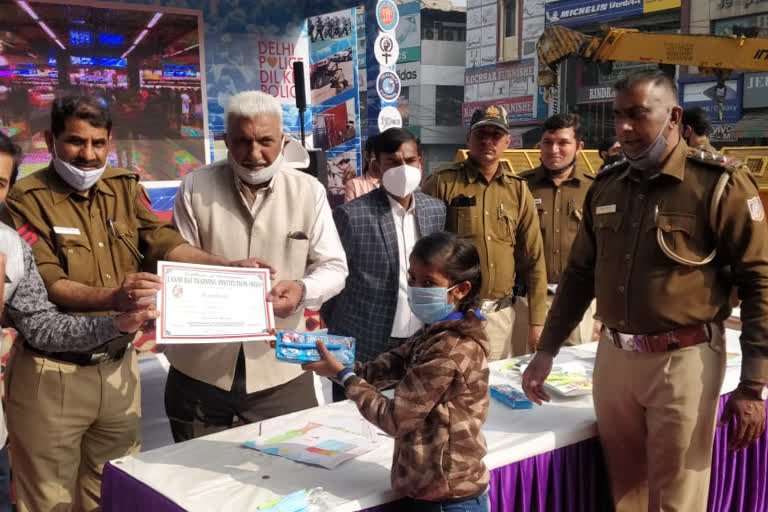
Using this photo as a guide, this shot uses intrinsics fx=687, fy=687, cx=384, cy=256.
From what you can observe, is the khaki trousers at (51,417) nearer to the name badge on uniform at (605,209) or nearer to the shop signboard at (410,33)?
the name badge on uniform at (605,209)

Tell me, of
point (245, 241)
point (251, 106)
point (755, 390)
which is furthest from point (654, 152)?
point (245, 241)

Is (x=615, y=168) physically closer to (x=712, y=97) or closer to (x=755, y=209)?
(x=755, y=209)

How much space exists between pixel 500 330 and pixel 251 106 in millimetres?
2153

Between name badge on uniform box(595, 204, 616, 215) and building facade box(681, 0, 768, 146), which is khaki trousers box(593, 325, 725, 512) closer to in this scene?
name badge on uniform box(595, 204, 616, 215)

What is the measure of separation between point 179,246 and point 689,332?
1.80 m

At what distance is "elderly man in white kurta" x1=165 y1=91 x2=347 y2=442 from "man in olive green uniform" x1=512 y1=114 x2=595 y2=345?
6.16 feet

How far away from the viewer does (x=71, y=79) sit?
7105mm

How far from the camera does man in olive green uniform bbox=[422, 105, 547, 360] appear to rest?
381 centimetres

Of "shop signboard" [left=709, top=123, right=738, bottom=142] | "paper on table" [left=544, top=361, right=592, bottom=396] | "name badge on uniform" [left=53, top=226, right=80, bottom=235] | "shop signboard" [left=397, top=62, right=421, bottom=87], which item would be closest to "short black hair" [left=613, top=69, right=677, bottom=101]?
"paper on table" [left=544, top=361, right=592, bottom=396]

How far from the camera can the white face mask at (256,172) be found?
255 cm

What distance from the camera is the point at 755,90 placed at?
19.6 m

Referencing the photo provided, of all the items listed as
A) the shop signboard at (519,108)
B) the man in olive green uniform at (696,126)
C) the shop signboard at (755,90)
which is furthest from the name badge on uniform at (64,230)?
the shop signboard at (519,108)

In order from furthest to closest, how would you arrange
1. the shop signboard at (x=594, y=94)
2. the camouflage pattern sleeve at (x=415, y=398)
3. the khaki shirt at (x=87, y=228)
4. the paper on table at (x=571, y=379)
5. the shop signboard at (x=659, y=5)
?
the shop signboard at (x=594, y=94) < the shop signboard at (x=659, y=5) < the paper on table at (x=571, y=379) < the khaki shirt at (x=87, y=228) < the camouflage pattern sleeve at (x=415, y=398)

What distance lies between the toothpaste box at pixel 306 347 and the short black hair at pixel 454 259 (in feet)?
1.08
